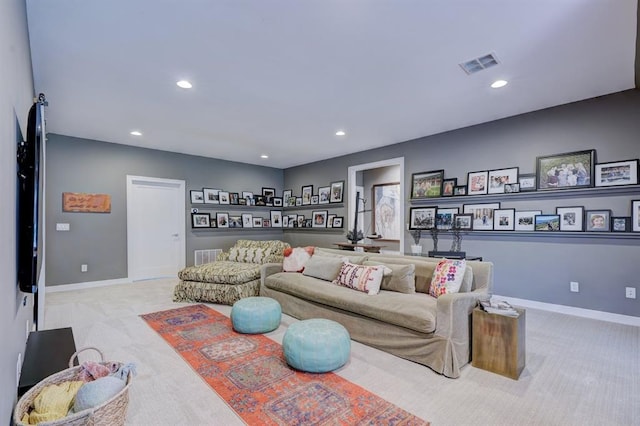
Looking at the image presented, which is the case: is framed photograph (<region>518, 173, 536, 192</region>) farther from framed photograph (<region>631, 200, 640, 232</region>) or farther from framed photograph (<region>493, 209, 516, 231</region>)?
framed photograph (<region>631, 200, 640, 232</region>)

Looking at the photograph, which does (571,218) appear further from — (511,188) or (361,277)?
(361,277)

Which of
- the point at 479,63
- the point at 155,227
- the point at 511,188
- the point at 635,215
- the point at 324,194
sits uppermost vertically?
the point at 479,63

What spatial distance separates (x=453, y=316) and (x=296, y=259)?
7.59 ft

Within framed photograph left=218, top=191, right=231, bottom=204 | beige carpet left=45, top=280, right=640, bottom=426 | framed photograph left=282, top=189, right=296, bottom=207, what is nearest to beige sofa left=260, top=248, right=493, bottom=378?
beige carpet left=45, top=280, right=640, bottom=426

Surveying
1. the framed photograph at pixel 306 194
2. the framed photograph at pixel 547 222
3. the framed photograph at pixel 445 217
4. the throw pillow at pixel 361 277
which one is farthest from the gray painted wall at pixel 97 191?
the framed photograph at pixel 547 222

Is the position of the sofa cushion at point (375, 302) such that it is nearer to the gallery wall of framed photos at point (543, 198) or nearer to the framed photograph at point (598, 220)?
the gallery wall of framed photos at point (543, 198)

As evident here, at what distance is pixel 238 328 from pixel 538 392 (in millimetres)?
2534

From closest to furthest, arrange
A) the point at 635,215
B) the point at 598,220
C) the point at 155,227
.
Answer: the point at 635,215
the point at 598,220
the point at 155,227

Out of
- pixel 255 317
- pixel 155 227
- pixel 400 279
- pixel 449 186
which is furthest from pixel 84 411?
pixel 155 227

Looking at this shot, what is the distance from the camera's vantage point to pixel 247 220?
292 inches

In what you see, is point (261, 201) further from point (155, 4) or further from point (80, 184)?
point (155, 4)

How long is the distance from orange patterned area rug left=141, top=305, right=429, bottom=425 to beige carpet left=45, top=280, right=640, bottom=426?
0.27ft

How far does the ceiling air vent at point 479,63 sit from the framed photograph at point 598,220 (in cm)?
231

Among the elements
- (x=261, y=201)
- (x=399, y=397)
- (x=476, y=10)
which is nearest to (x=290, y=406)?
(x=399, y=397)
